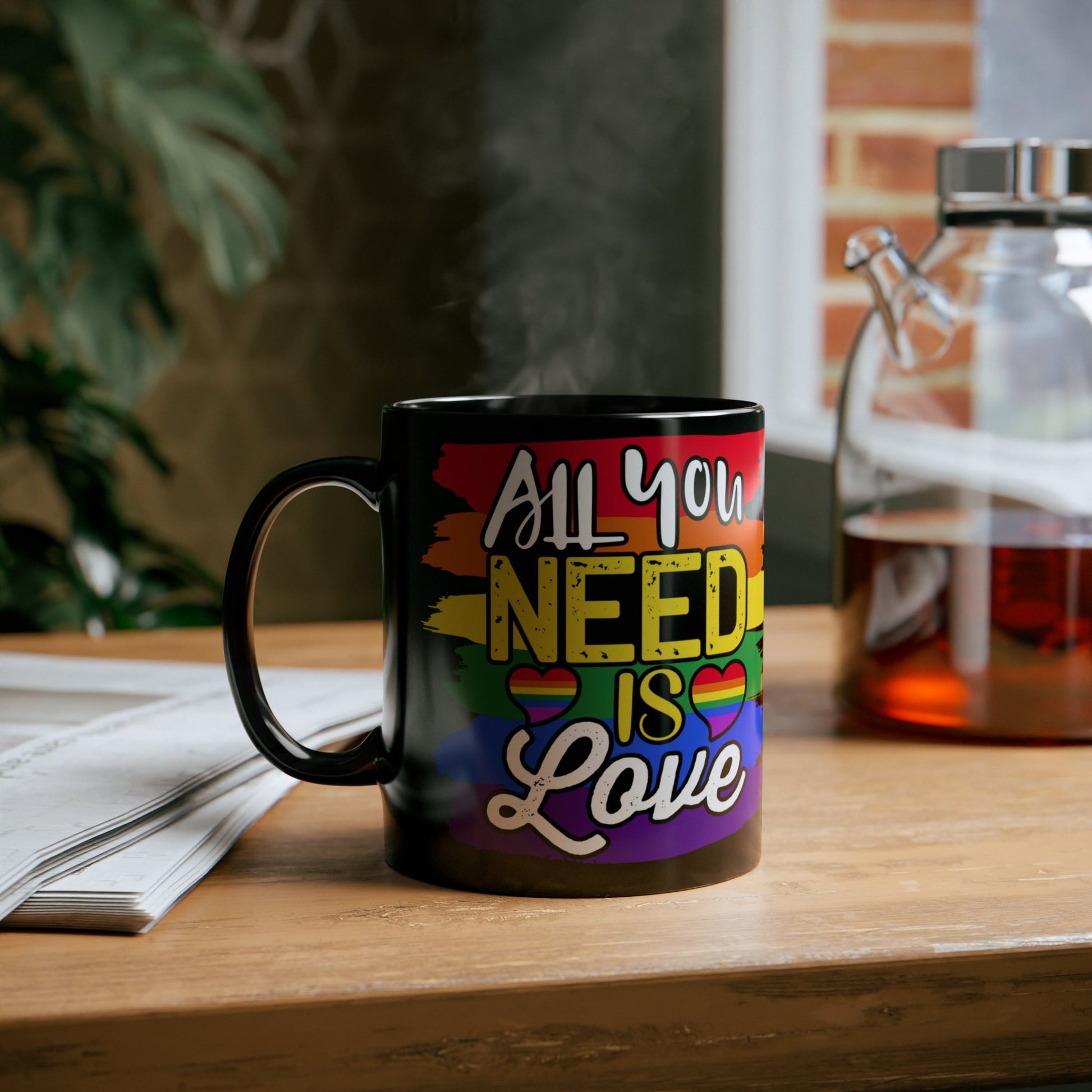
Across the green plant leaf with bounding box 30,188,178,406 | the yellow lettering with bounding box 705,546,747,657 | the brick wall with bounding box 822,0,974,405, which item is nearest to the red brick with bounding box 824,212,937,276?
the brick wall with bounding box 822,0,974,405

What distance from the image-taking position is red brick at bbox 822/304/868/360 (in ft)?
5.26

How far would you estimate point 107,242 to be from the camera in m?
1.56

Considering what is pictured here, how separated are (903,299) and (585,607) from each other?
31 cm

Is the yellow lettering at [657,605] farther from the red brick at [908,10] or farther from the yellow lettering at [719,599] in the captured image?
the red brick at [908,10]

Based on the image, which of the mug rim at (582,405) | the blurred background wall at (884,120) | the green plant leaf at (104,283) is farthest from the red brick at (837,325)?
the mug rim at (582,405)

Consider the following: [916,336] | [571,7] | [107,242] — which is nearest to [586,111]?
[571,7]

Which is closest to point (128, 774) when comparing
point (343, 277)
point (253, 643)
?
point (253, 643)

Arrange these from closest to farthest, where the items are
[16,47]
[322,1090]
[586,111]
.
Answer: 1. [322,1090]
2. [16,47]
3. [586,111]

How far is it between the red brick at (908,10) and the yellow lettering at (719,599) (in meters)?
1.31

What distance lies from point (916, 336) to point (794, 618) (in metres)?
0.28

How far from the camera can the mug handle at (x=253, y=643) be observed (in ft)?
1.36

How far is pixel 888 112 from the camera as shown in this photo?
5.06 feet

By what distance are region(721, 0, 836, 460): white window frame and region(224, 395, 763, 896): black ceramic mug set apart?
3.98 feet

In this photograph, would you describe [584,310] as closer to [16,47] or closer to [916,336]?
[16,47]
